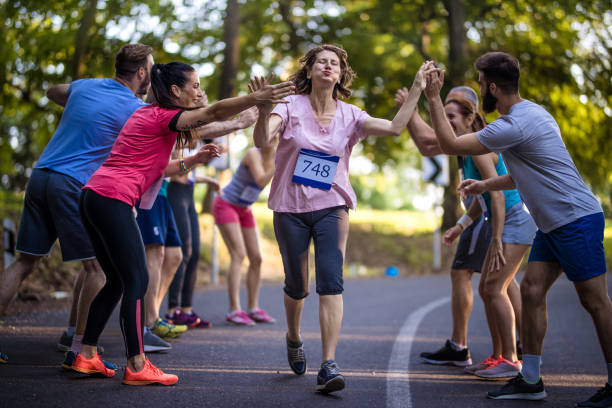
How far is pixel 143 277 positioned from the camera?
430 cm

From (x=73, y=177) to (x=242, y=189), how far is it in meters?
2.84

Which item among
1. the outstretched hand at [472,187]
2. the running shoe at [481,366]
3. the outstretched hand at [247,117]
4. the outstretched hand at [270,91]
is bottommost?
the running shoe at [481,366]

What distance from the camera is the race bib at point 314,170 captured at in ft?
14.9

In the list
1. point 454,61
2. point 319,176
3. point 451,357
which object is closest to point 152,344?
point 319,176

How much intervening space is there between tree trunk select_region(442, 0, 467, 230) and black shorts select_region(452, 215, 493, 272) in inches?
497

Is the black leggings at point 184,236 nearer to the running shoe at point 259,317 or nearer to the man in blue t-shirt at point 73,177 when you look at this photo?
the running shoe at point 259,317

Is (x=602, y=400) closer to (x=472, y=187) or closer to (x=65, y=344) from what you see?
(x=472, y=187)

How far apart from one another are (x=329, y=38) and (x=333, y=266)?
1620cm

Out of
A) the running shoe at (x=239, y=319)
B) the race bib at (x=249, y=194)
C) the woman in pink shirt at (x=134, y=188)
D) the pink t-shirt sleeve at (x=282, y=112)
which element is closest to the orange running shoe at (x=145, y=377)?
the woman in pink shirt at (x=134, y=188)

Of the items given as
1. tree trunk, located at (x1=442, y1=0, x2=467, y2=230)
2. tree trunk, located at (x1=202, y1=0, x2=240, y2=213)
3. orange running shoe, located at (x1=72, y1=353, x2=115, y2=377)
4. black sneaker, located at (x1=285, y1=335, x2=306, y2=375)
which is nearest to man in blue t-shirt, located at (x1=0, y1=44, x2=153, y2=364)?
orange running shoe, located at (x1=72, y1=353, x2=115, y2=377)

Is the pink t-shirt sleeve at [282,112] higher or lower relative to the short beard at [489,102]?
lower

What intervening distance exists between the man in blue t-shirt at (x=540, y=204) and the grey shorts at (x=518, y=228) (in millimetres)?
700

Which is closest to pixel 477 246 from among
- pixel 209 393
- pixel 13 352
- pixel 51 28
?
pixel 209 393

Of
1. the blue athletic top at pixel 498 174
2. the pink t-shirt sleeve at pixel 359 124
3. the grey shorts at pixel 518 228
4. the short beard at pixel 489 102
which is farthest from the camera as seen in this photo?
the blue athletic top at pixel 498 174
